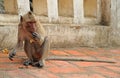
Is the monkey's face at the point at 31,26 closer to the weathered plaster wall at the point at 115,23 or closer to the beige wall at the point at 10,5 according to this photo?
the beige wall at the point at 10,5

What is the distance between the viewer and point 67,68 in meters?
4.51

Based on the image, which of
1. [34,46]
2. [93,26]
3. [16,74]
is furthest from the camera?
[93,26]

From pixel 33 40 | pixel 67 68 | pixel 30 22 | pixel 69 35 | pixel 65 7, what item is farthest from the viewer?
pixel 65 7

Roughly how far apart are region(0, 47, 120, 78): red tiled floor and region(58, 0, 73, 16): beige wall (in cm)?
82

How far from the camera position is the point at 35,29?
4.18m

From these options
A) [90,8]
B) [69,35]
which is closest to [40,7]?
[69,35]

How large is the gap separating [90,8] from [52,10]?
95 cm

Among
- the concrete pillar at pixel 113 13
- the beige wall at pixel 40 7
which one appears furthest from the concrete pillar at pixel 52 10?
the concrete pillar at pixel 113 13

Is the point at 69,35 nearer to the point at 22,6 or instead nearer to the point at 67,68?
the point at 22,6

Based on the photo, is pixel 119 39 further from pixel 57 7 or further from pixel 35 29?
pixel 35 29

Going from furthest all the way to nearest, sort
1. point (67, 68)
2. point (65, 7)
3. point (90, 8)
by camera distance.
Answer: point (90, 8)
point (65, 7)
point (67, 68)

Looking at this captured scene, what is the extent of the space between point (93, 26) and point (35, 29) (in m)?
2.26

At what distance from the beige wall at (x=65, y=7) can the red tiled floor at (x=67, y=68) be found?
822 millimetres

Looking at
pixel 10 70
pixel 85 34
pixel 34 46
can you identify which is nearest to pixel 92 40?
pixel 85 34
